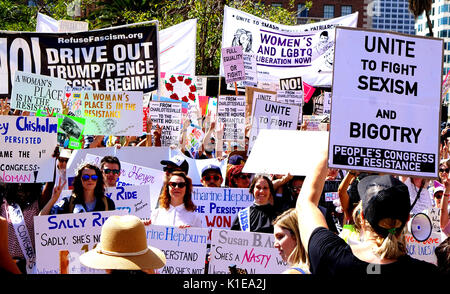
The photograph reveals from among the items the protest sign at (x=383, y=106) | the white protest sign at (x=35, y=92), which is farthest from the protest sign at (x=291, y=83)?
the protest sign at (x=383, y=106)

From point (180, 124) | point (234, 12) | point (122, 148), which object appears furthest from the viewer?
point (234, 12)

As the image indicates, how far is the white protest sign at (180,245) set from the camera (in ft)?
20.1

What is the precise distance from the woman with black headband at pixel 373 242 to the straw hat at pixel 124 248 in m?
0.92

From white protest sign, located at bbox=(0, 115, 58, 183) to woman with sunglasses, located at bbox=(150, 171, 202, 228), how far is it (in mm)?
1102

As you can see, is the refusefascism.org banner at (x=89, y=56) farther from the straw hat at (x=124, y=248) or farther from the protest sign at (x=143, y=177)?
the straw hat at (x=124, y=248)

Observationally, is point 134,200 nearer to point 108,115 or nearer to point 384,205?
point 108,115

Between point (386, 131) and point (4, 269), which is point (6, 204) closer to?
point (4, 269)

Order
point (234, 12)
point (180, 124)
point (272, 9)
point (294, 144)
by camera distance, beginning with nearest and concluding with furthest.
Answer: point (294, 144) → point (180, 124) → point (234, 12) → point (272, 9)

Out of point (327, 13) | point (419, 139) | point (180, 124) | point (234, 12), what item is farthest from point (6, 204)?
point (327, 13)

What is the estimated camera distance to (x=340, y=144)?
3.55 metres

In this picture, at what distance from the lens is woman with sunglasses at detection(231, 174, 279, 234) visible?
616cm

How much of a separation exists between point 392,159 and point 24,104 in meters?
5.92

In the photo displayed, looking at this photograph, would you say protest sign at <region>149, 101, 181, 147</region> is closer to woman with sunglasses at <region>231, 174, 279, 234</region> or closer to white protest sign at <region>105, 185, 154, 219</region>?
white protest sign at <region>105, 185, 154, 219</region>

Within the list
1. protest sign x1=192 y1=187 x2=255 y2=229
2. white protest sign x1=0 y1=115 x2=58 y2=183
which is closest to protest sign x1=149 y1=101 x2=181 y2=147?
protest sign x1=192 y1=187 x2=255 y2=229
